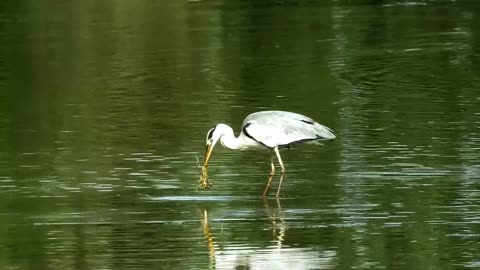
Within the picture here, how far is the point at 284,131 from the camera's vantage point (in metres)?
13.9

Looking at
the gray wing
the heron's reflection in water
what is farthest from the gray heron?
the heron's reflection in water

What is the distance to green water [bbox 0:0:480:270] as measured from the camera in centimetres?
1167

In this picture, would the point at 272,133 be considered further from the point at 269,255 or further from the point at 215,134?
the point at 269,255

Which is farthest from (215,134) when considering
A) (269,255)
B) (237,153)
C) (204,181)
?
(269,255)

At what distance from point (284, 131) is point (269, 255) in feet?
9.36

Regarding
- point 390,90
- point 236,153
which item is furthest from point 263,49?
point 236,153

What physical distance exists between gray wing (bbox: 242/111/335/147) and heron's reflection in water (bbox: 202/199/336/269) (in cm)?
188

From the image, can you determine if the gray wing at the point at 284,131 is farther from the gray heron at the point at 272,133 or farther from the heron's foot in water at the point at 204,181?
the heron's foot in water at the point at 204,181

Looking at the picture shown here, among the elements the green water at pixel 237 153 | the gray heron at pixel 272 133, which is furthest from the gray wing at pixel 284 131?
the green water at pixel 237 153

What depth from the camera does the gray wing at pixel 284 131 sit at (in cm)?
1394

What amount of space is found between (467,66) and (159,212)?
13.3 metres

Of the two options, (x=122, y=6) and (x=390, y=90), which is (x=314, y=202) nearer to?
(x=390, y=90)

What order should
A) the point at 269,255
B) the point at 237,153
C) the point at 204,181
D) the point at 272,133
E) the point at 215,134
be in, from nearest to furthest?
the point at 269,255, the point at 204,181, the point at 272,133, the point at 215,134, the point at 237,153

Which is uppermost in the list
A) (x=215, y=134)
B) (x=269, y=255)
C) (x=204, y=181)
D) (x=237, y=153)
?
(x=215, y=134)
